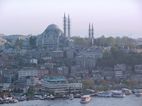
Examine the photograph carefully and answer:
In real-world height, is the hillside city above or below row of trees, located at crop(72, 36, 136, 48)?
below

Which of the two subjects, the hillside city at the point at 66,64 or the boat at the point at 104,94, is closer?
the boat at the point at 104,94

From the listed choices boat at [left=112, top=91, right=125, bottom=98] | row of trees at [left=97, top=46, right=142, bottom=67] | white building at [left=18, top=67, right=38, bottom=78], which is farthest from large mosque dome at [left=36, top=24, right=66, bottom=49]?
boat at [left=112, top=91, right=125, bottom=98]

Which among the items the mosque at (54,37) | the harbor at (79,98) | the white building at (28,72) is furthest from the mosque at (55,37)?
the harbor at (79,98)

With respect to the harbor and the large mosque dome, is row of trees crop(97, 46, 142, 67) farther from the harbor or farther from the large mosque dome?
the harbor

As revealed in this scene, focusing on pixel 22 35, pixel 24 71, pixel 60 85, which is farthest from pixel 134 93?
pixel 22 35

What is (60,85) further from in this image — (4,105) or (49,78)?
(4,105)

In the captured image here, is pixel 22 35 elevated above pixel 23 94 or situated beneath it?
elevated above

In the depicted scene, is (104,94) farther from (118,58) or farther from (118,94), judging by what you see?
(118,58)

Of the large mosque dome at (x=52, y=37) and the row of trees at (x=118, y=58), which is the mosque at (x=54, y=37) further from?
the row of trees at (x=118, y=58)
